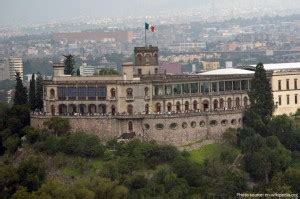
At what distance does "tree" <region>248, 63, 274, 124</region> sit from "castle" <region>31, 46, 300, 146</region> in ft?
4.13

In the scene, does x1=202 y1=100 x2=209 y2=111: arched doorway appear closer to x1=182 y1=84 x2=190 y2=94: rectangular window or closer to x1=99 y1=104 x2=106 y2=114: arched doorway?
x1=182 y1=84 x2=190 y2=94: rectangular window

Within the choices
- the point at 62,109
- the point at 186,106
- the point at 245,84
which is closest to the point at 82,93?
the point at 62,109

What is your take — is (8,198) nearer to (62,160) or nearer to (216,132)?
(62,160)

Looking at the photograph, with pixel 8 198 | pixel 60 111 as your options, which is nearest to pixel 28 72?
pixel 60 111

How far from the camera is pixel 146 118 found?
76562 mm

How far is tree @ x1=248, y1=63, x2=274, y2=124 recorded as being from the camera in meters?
78.5

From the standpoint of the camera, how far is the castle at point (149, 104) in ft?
251

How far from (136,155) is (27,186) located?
7.30 m

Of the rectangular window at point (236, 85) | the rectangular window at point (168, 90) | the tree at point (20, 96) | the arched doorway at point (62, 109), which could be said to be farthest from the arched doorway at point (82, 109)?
the rectangular window at point (236, 85)

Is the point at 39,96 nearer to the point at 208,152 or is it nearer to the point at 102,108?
the point at 102,108

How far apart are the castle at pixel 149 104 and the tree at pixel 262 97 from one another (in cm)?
126

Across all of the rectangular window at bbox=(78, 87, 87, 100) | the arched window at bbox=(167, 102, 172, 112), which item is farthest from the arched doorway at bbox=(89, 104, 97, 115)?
the arched window at bbox=(167, 102, 172, 112)

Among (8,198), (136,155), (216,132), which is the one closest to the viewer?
(8,198)

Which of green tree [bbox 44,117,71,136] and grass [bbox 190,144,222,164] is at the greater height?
green tree [bbox 44,117,71,136]
